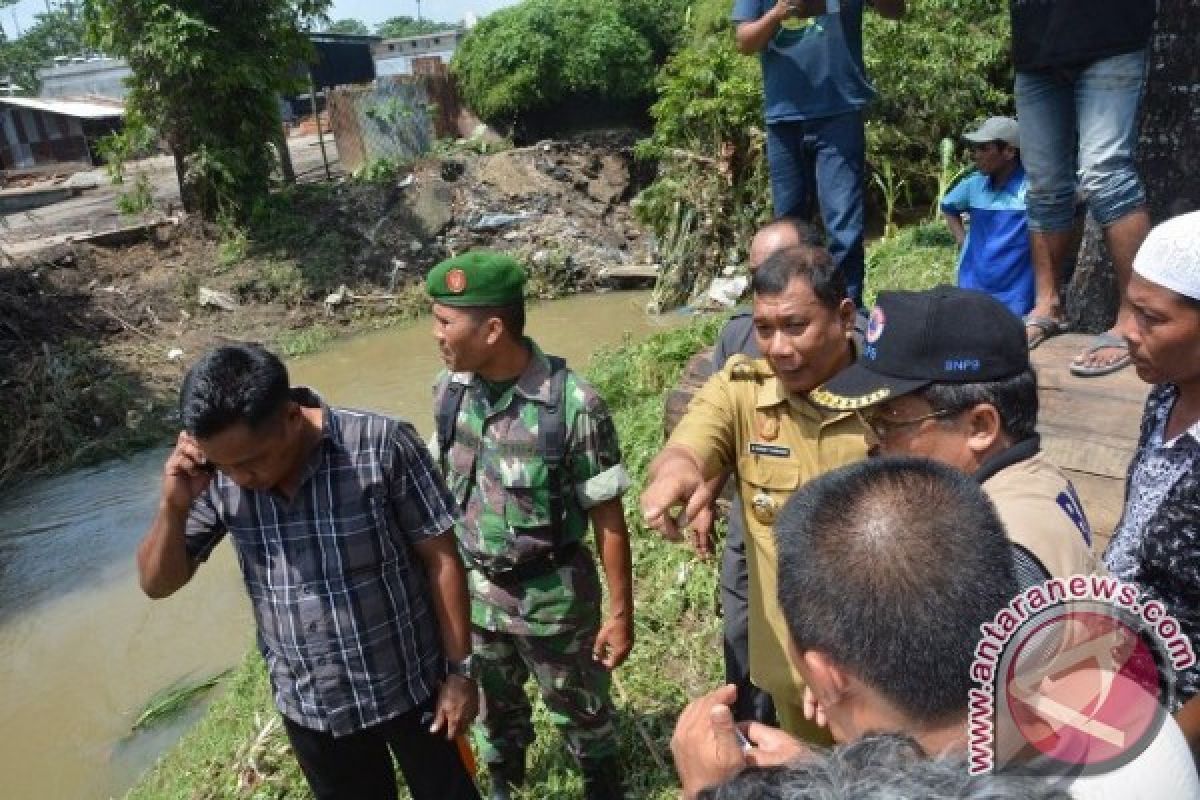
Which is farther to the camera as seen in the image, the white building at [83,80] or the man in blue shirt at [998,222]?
the white building at [83,80]

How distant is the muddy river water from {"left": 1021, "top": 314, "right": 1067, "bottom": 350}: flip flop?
4.86 meters

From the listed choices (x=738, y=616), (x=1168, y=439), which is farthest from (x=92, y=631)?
(x=1168, y=439)

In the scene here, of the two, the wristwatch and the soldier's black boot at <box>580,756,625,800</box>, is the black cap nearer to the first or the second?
the wristwatch

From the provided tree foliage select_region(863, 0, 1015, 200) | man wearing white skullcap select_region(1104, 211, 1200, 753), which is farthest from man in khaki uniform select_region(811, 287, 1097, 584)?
tree foliage select_region(863, 0, 1015, 200)

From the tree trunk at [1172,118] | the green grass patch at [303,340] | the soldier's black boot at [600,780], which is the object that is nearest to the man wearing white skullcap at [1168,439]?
the soldier's black boot at [600,780]

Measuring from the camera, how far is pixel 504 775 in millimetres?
3293

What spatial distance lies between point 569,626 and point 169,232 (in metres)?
14.1

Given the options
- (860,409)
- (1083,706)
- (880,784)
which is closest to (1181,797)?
(1083,706)

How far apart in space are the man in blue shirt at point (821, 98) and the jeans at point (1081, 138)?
2.58 ft

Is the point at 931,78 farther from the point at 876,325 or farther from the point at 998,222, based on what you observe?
the point at 876,325

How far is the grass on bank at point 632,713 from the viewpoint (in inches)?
136

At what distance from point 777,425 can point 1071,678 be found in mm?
1408

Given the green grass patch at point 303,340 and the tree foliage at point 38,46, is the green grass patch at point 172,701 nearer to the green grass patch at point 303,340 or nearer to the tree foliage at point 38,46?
the green grass patch at point 303,340

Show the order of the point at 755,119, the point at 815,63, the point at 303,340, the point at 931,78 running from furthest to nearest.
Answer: the point at 303,340 < the point at 755,119 < the point at 931,78 < the point at 815,63
